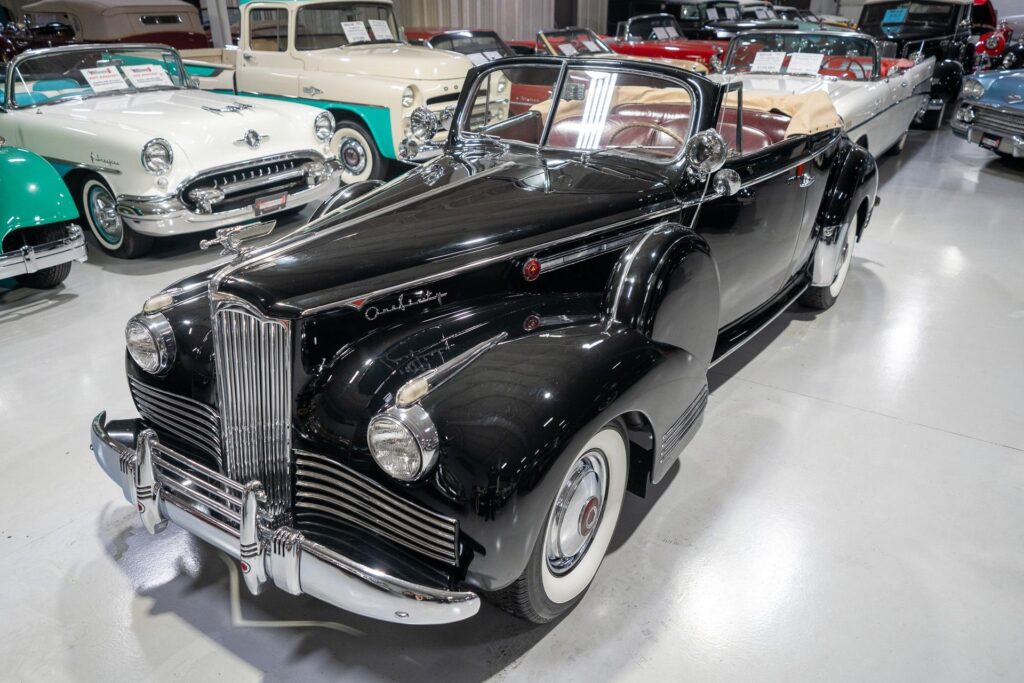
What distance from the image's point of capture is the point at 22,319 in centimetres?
433

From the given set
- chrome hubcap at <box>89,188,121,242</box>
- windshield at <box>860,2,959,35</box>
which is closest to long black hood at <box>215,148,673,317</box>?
chrome hubcap at <box>89,188,121,242</box>

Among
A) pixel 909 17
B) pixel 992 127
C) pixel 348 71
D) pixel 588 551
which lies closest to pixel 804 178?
pixel 588 551

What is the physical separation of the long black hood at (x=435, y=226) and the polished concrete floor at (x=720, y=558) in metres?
1.01

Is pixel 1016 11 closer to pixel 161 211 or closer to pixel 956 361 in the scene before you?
pixel 956 361

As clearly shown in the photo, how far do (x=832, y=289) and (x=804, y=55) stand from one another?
3598 mm

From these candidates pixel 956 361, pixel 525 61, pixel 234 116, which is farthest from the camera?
pixel 234 116

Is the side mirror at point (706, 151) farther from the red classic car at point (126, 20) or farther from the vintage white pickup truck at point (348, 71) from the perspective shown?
the red classic car at point (126, 20)

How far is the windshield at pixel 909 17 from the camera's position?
10.6m

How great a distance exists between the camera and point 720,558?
8.15ft

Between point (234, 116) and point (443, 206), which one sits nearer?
point (443, 206)

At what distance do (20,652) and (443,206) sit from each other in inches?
71.7

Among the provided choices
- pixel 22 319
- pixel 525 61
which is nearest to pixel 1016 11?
pixel 525 61

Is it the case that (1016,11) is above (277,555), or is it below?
above

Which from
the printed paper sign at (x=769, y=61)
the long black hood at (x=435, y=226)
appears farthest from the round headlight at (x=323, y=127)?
the printed paper sign at (x=769, y=61)
